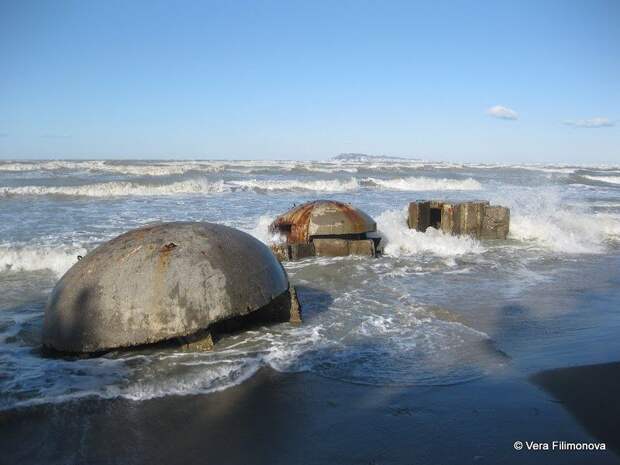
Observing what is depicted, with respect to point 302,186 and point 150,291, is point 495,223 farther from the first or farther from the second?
point 302,186

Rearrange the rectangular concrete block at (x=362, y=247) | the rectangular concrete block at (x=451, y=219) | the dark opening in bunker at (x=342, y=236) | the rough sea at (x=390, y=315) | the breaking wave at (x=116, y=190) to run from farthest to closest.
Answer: the breaking wave at (x=116, y=190), the rectangular concrete block at (x=451, y=219), the rectangular concrete block at (x=362, y=247), the dark opening in bunker at (x=342, y=236), the rough sea at (x=390, y=315)

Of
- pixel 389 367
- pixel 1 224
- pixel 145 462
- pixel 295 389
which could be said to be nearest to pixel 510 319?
pixel 389 367

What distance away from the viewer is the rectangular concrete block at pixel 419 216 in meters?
11.9

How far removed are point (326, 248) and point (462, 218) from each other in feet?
13.5

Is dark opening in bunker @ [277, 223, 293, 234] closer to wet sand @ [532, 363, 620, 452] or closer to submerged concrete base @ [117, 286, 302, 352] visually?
submerged concrete base @ [117, 286, 302, 352]

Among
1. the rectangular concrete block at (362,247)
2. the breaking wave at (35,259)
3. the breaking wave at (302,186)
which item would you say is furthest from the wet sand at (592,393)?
the breaking wave at (302,186)

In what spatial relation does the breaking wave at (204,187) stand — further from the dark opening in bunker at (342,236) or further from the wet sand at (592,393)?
the wet sand at (592,393)

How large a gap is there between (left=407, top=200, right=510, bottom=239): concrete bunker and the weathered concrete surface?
7.89 m

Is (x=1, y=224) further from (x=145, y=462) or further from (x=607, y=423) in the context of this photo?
(x=607, y=423)

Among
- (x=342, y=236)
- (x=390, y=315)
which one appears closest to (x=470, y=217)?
(x=342, y=236)

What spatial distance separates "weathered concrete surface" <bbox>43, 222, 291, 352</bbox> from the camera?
13.5 feet

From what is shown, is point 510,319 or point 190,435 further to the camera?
point 510,319

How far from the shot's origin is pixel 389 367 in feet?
15.0

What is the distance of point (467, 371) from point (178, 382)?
2.45m
